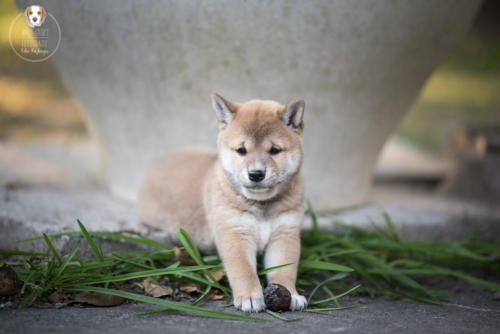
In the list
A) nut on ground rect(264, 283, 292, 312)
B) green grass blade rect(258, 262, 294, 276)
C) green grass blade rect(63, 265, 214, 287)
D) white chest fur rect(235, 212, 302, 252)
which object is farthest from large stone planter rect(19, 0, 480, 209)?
nut on ground rect(264, 283, 292, 312)

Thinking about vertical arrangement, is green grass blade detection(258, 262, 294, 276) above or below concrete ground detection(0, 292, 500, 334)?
above

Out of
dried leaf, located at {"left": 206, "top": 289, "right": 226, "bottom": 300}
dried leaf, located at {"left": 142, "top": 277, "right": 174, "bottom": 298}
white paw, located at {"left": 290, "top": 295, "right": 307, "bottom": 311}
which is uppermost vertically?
dried leaf, located at {"left": 142, "top": 277, "right": 174, "bottom": 298}

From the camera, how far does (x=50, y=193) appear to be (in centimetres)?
382

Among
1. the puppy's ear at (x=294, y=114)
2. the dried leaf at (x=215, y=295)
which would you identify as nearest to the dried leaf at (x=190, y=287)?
the dried leaf at (x=215, y=295)

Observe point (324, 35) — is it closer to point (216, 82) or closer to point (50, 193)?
point (216, 82)

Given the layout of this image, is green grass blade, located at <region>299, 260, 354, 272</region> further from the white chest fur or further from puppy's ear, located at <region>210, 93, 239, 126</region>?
puppy's ear, located at <region>210, 93, 239, 126</region>

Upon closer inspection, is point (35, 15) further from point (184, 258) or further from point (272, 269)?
point (272, 269)

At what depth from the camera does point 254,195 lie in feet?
8.44

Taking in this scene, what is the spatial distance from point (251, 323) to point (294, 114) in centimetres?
109

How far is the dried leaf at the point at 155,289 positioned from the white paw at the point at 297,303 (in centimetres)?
65

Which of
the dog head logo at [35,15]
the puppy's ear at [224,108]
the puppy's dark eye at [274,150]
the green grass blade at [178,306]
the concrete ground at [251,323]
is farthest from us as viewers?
the dog head logo at [35,15]

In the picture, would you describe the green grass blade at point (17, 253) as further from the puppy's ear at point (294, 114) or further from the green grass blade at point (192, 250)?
the puppy's ear at point (294, 114)

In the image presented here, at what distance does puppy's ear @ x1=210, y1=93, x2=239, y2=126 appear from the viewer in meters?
2.61

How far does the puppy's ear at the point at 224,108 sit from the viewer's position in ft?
8.55
